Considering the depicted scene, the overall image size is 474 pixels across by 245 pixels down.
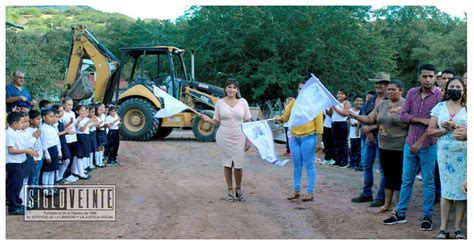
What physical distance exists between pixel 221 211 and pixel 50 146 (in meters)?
2.61

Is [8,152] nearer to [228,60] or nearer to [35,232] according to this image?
[35,232]

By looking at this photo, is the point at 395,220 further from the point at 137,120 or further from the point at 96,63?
the point at 96,63

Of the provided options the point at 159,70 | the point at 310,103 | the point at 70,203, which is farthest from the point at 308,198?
the point at 159,70

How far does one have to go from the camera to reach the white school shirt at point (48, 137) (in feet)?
25.7

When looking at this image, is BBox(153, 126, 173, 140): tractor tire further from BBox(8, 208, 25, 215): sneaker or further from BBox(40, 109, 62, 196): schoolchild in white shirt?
BBox(8, 208, 25, 215): sneaker

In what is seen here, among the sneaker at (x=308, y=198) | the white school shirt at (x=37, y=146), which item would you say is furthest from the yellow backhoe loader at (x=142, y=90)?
the white school shirt at (x=37, y=146)

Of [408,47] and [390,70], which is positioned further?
[408,47]

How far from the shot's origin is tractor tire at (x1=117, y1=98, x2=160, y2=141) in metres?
17.3

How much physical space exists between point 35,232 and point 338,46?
21328 mm

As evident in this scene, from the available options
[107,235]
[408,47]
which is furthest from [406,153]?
[408,47]

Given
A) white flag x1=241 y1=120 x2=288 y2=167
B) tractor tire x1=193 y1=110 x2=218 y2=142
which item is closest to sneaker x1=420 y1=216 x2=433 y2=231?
white flag x1=241 y1=120 x2=288 y2=167

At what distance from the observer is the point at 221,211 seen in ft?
23.9

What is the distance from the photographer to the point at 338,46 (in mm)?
25812

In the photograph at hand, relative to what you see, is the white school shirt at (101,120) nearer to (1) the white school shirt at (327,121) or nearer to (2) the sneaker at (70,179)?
(2) the sneaker at (70,179)
